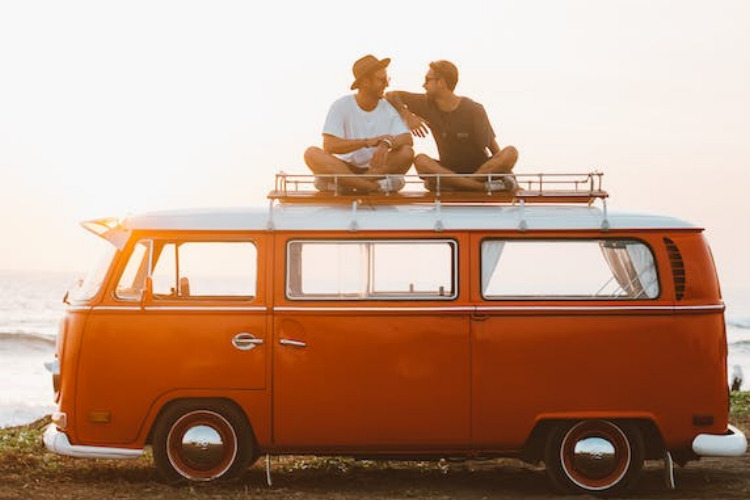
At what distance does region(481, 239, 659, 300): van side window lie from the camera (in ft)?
32.7

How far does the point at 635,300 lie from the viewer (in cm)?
1001

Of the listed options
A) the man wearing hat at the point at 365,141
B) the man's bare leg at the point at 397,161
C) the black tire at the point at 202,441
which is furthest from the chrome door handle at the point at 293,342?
the man's bare leg at the point at 397,161

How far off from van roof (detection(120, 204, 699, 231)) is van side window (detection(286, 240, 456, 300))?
6.4 inches

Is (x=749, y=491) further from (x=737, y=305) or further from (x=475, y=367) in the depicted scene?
(x=737, y=305)

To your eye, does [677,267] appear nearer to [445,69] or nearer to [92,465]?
[445,69]

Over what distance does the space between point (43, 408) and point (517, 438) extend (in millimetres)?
19194

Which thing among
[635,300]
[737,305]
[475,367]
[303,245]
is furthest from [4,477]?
[737,305]

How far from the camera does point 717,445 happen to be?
9867mm

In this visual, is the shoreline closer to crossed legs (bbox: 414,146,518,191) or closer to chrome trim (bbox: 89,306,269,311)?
chrome trim (bbox: 89,306,269,311)

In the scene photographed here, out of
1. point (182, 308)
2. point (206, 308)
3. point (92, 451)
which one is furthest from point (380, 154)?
point (92, 451)

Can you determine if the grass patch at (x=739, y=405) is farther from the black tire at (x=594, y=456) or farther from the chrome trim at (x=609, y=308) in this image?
the chrome trim at (x=609, y=308)

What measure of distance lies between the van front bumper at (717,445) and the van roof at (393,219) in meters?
1.77

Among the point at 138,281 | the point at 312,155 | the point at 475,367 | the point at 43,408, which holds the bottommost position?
the point at 43,408

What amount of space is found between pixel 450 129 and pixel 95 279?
11.2ft
